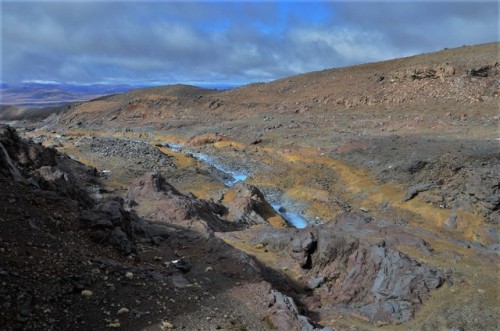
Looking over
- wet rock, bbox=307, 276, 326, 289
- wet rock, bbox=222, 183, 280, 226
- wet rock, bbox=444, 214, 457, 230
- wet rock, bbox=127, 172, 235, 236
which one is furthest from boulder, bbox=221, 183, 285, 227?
wet rock, bbox=307, 276, 326, 289

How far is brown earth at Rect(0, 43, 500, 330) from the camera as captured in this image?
866 cm

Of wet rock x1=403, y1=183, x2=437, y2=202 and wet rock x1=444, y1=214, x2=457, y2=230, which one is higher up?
wet rock x1=403, y1=183, x2=437, y2=202

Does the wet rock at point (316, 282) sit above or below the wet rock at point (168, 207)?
below

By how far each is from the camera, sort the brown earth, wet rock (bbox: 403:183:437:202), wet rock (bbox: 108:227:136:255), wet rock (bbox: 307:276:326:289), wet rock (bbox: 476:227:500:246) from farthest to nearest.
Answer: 1. wet rock (bbox: 403:183:437:202)
2. wet rock (bbox: 476:227:500:246)
3. wet rock (bbox: 307:276:326:289)
4. wet rock (bbox: 108:227:136:255)
5. the brown earth

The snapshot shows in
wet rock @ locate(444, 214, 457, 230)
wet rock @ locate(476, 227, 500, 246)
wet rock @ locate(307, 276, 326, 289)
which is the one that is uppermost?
wet rock @ locate(444, 214, 457, 230)

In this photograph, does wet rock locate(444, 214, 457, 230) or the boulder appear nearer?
wet rock locate(444, 214, 457, 230)

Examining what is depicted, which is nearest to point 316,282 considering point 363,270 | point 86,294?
point 363,270

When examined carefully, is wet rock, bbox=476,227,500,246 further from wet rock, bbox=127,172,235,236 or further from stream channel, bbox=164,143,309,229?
wet rock, bbox=127,172,235,236

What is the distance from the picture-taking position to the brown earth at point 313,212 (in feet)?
28.4

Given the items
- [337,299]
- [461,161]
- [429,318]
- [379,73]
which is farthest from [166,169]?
[379,73]

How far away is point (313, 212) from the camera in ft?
72.7

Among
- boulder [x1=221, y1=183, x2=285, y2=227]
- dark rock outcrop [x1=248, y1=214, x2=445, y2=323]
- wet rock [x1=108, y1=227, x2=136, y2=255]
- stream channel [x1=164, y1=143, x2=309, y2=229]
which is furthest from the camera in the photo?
stream channel [x1=164, y1=143, x2=309, y2=229]

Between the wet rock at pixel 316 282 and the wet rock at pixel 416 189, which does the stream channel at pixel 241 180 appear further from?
the wet rock at pixel 316 282

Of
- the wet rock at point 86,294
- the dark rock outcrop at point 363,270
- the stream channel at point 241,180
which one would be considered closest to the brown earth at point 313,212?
the dark rock outcrop at point 363,270
